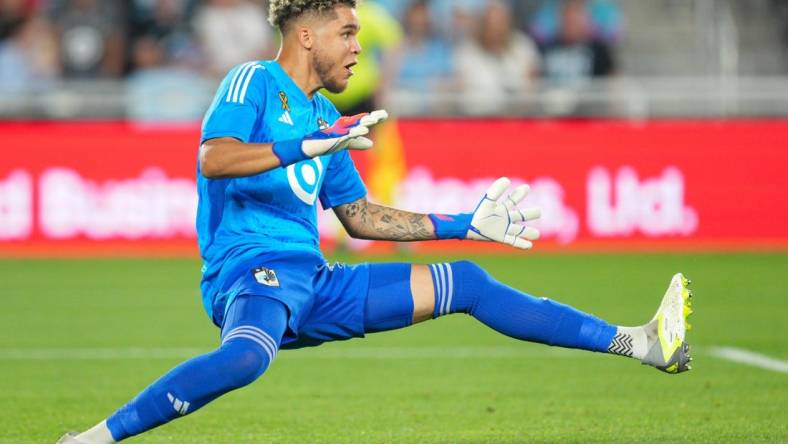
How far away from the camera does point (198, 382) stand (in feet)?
15.5

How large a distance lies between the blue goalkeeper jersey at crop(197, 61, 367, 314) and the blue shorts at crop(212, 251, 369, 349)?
48 mm

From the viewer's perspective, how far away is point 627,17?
19.0m

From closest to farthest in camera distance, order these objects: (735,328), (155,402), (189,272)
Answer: (155,402) → (735,328) → (189,272)

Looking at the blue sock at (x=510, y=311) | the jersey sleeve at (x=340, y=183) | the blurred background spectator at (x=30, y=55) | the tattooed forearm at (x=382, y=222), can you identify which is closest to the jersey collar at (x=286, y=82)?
the jersey sleeve at (x=340, y=183)

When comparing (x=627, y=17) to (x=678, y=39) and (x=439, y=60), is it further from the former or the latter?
(x=439, y=60)

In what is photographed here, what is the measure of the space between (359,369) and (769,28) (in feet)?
40.3

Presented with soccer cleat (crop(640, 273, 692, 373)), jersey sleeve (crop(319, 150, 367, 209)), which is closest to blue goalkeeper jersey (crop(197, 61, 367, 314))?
jersey sleeve (crop(319, 150, 367, 209))

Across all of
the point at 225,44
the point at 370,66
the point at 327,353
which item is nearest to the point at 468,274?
the point at 327,353

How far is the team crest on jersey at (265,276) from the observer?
513 cm

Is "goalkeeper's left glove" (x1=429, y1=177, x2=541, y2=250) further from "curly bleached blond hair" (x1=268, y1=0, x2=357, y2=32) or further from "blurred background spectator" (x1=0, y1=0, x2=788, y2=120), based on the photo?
Answer: "blurred background spectator" (x1=0, y1=0, x2=788, y2=120)

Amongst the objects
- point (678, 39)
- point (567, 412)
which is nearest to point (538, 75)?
point (678, 39)

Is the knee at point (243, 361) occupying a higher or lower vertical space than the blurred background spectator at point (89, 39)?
lower

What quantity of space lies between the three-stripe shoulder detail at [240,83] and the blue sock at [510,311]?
996mm

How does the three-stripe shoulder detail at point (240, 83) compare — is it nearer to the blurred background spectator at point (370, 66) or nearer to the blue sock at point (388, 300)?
the blue sock at point (388, 300)
